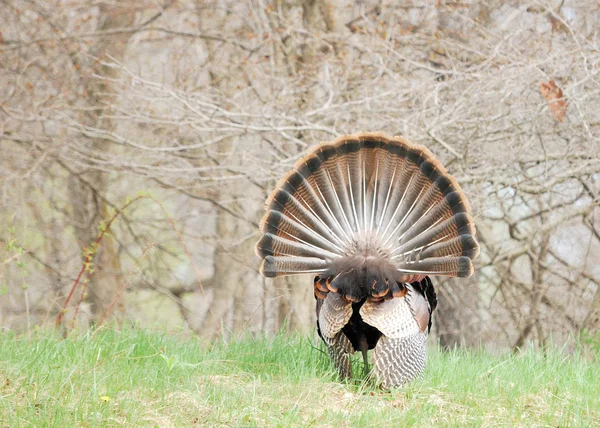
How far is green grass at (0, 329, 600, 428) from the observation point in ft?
13.7

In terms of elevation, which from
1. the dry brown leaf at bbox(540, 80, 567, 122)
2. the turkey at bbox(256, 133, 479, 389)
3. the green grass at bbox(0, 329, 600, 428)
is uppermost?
the dry brown leaf at bbox(540, 80, 567, 122)

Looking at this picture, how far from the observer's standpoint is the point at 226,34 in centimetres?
993

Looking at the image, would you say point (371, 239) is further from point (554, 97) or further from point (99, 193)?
point (99, 193)

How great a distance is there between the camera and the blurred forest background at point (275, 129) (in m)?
7.62

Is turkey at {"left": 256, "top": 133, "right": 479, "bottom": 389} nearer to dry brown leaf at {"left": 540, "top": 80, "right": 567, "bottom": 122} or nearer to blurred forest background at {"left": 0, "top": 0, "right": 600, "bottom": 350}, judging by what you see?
blurred forest background at {"left": 0, "top": 0, "right": 600, "bottom": 350}

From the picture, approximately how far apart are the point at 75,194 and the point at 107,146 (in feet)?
3.21

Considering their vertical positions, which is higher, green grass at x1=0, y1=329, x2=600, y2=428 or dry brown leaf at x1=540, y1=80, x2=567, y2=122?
dry brown leaf at x1=540, y1=80, x2=567, y2=122

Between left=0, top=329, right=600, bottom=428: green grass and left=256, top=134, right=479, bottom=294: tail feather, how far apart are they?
76cm

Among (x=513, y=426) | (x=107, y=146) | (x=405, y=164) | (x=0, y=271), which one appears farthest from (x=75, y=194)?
(x=513, y=426)

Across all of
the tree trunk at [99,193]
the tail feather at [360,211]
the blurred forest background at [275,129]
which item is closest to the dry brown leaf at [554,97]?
the blurred forest background at [275,129]

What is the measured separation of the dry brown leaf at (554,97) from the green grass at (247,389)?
7.70 feet

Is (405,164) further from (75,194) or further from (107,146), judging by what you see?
(75,194)

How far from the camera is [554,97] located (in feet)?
23.1

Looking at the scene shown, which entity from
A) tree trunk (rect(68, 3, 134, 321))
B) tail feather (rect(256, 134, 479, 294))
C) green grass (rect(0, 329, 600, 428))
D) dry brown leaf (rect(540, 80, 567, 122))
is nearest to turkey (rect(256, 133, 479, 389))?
tail feather (rect(256, 134, 479, 294))
